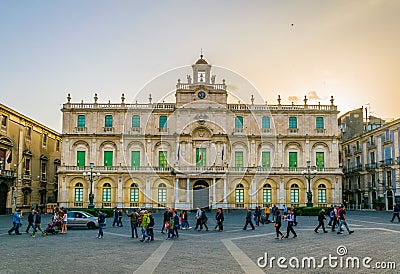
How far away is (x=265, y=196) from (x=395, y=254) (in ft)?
130

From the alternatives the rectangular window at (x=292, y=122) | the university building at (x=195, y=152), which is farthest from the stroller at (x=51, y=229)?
the rectangular window at (x=292, y=122)

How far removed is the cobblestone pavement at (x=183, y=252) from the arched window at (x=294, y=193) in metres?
31.9

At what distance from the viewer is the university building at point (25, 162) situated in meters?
47.0

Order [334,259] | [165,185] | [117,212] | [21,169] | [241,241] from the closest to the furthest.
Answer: [334,259] < [241,241] < [117,212] < [21,169] < [165,185]

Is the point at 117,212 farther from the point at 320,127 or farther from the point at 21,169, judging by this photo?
the point at 320,127

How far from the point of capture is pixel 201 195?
177 feet

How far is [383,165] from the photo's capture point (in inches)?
2162

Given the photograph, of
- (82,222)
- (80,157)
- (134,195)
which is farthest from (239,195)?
(82,222)

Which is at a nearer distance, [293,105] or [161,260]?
[161,260]

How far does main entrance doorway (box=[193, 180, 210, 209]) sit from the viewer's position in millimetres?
53656

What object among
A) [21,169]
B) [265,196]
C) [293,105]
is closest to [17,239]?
[21,169]

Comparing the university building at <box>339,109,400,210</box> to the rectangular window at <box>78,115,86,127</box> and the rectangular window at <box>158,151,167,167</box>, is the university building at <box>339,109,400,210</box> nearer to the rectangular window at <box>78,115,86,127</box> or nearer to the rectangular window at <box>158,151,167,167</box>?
the rectangular window at <box>158,151,167,167</box>

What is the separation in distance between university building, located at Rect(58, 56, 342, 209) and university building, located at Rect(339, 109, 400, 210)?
5.44 meters

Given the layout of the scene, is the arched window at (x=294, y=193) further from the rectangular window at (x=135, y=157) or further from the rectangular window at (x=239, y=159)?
the rectangular window at (x=135, y=157)
